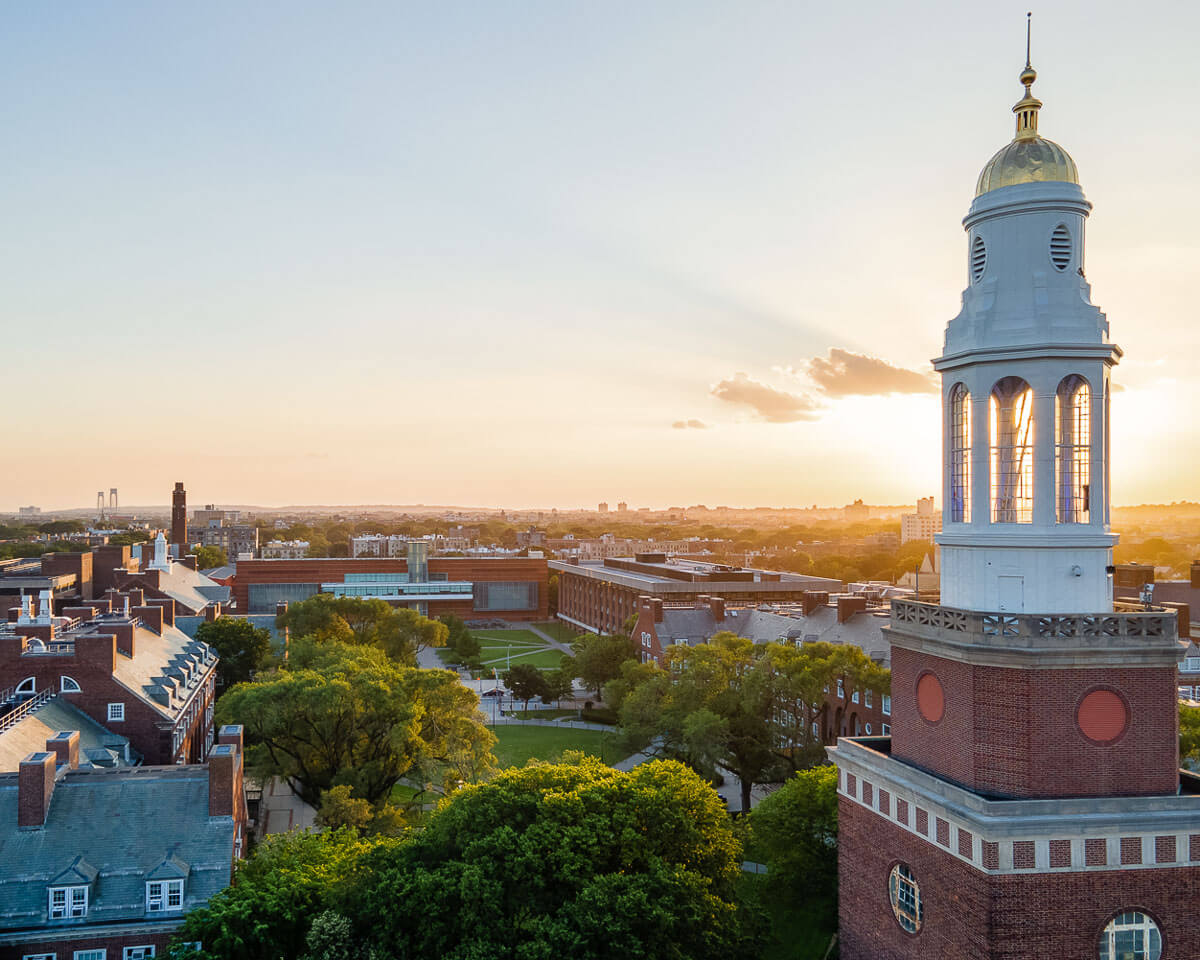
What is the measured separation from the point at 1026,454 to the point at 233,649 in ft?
213

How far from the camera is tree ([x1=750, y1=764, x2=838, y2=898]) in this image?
3088 cm

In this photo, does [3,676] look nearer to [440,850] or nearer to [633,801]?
[440,850]

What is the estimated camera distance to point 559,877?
22375 millimetres

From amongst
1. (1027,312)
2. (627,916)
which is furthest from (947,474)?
(627,916)

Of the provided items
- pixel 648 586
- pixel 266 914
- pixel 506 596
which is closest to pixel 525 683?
pixel 648 586

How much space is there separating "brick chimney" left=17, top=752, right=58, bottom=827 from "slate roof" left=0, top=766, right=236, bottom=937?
1.02ft

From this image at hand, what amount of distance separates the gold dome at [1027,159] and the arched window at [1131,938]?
13.4 m

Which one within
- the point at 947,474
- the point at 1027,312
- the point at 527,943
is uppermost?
the point at 1027,312

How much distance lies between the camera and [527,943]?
20594 mm

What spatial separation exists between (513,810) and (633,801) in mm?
3291

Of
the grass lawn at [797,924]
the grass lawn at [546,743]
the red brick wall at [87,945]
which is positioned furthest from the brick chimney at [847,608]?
the red brick wall at [87,945]

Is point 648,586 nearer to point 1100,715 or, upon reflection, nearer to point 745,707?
point 745,707

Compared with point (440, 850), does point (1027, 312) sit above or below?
above

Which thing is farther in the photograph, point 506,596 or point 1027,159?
point 506,596
